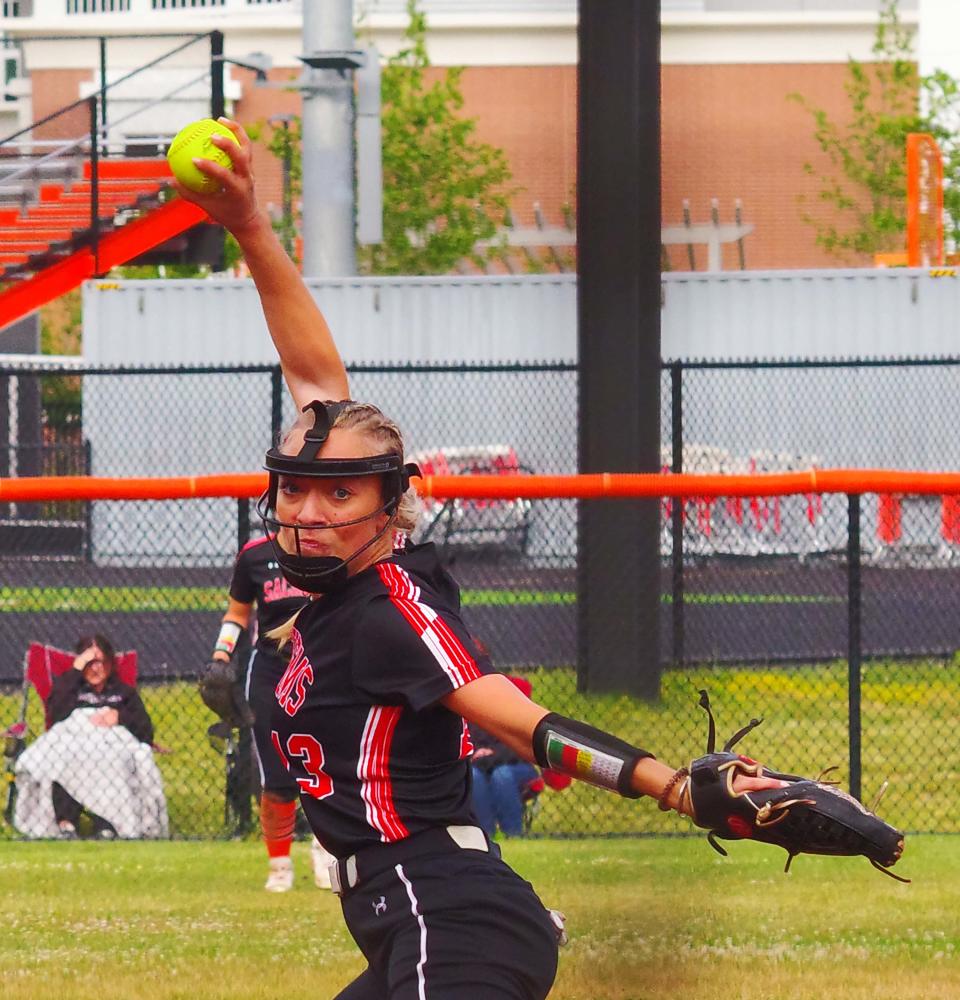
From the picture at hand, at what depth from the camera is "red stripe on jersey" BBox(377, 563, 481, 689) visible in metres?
2.57

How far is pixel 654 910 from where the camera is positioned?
6203 millimetres

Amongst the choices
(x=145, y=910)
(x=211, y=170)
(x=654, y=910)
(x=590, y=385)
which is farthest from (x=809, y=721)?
(x=211, y=170)

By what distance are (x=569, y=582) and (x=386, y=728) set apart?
319 inches

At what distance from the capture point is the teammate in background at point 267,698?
21.3 ft

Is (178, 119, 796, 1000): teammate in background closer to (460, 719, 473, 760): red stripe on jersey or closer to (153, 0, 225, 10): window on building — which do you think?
(460, 719, 473, 760): red stripe on jersey

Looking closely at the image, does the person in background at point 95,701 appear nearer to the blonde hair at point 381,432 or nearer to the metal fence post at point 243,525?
the metal fence post at point 243,525

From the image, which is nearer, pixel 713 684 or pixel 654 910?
pixel 654 910

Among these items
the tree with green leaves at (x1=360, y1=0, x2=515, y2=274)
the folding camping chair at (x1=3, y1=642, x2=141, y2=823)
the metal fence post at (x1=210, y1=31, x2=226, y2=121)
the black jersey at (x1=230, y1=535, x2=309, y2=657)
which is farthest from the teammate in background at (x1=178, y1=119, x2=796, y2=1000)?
the tree with green leaves at (x1=360, y1=0, x2=515, y2=274)

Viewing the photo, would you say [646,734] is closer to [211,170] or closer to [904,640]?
[211,170]

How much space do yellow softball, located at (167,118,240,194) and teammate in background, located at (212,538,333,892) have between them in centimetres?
328

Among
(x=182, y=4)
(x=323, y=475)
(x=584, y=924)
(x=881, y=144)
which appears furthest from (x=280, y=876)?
(x=182, y=4)

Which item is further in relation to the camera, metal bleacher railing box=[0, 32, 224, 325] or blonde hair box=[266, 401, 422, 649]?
metal bleacher railing box=[0, 32, 224, 325]

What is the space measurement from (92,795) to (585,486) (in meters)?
3.00

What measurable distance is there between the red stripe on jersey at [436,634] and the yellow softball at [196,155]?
0.92m
